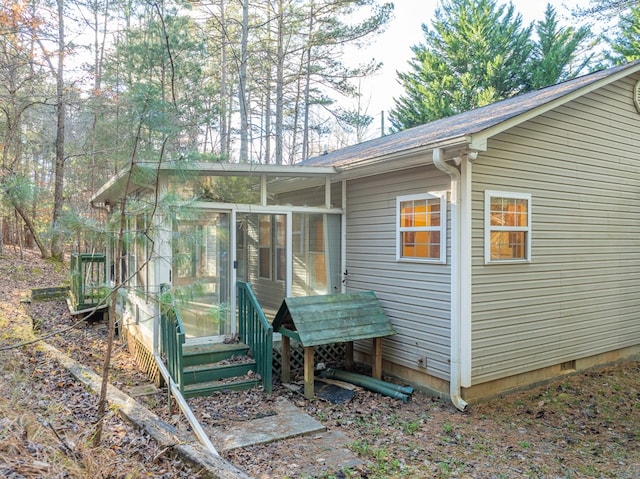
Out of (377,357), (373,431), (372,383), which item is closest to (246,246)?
(377,357)

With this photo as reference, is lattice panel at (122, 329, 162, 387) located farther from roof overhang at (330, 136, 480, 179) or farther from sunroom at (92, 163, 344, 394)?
roof overhang at (330, 136, 480, 179)

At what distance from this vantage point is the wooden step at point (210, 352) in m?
5.53

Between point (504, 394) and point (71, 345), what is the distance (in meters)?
6.78

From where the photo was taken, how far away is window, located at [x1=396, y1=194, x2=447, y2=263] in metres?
5.51

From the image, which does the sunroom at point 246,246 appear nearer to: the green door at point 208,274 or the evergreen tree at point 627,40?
the green door at point 208,274

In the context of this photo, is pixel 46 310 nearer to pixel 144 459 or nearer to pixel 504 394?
pixel 144 459

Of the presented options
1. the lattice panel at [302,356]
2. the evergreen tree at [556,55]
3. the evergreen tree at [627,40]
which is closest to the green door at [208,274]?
the lattice panel at [302,356]

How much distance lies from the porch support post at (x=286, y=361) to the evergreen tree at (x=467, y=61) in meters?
15.5

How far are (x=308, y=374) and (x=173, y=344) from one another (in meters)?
1.70

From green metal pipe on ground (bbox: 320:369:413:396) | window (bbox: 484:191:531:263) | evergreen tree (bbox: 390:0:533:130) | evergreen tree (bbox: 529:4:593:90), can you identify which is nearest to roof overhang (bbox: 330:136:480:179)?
window (bbox: 484:191:531:263)

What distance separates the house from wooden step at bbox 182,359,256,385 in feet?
2.19

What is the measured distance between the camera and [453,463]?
3.92m

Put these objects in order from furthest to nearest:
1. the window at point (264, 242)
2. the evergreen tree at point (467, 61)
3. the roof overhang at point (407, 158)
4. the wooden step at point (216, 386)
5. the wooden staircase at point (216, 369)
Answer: the evergreen tree at point (467, 61)
the window at point (264, 242)
the wooden staircase at point (216, 369)
the wooden step at point (216, 386)
the roof overhang at point (407, 158)

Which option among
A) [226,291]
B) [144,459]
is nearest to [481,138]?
[226,291]
